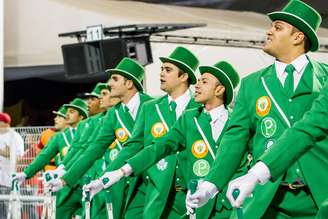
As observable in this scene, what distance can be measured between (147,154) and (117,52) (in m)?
7.77

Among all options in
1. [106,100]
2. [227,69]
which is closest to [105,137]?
[106,100]

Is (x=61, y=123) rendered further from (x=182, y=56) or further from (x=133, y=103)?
(x=182, y=56)

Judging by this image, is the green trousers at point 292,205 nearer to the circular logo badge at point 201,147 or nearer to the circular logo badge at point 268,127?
the circular logo badge at point 268,127

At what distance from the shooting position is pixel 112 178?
7328 millimetres

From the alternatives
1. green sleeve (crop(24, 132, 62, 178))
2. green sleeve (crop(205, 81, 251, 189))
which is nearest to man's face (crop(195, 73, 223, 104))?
green sleeve (crop(205, 81, 251, 189))

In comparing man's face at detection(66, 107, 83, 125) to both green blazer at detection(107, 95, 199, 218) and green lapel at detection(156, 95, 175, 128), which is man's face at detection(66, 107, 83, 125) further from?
green lapel at detection(156, 95, 175, 128)

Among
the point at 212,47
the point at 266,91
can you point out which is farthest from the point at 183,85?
the point at 212,47

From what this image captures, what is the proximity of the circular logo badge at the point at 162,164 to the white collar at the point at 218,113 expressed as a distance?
64 cm

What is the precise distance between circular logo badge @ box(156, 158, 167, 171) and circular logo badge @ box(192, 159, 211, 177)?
50cm

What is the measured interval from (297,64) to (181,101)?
8.20 ft

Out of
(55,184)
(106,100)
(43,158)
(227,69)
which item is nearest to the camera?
(227,69)

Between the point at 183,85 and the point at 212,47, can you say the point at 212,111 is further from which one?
the point at 212,47

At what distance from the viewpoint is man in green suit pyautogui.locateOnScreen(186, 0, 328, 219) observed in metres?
5.29

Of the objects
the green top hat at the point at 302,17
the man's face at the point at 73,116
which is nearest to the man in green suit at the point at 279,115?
the green top hat at the point at 302,17
